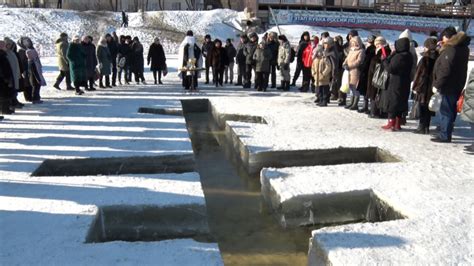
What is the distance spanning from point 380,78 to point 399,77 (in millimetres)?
416

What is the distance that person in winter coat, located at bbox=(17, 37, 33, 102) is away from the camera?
31.4 ft

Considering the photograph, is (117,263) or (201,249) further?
(201,249)

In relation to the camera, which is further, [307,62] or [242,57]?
[242,57]

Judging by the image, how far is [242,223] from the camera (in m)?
4.85

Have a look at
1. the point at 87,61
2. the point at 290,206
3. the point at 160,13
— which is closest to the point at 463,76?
the point at 290,206

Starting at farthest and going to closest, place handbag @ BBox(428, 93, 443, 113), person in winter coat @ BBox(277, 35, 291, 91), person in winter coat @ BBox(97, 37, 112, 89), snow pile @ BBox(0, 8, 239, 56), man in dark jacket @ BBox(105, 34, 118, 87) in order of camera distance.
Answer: snow pile @ BBox(0, 8, 239, 56) < man in dark jacket @ BBox(105, 34, 118, 87) < person in winter coat @ BBox(277, 35, 291, 91) < person in winter coat @ BBox(97, 37, 112, 89) < handbag @ BBox(428, 93, 443, 113)

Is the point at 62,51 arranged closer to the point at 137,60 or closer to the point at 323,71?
the point at 137,60

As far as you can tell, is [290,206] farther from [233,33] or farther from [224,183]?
[233,33]

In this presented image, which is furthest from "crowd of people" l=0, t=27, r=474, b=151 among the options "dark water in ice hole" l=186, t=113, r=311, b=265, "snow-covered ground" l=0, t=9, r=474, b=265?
"dark water in ice hole" l=186, t=113, r=311, b=265

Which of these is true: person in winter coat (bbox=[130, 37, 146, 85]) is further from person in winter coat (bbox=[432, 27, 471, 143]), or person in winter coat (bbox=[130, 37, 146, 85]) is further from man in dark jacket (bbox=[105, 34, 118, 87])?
person in winter coat (bbox=[432, 27, 471, 143])

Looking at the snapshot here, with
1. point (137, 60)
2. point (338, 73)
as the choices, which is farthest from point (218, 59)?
point (338, 73)

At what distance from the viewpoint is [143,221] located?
4.52 metres

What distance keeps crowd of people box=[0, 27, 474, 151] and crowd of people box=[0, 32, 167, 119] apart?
0.02m

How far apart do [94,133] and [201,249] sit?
15.3 ft
